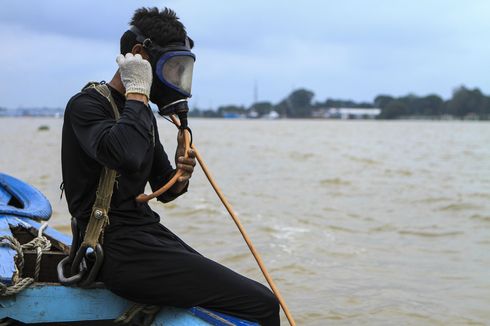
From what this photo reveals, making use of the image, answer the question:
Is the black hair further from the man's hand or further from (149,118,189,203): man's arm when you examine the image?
(149,118,189,203): man's arm

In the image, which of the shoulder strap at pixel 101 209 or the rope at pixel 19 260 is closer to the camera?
the shoulder strap at pixel 101 209

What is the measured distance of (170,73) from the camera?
3.02 m

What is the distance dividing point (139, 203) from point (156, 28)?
86 cm

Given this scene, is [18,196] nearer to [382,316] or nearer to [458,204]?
[382,316]

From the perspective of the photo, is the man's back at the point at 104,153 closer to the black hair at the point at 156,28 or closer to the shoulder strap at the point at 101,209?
the shoulder strap at the point at 101,209

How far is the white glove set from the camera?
289 centimetres

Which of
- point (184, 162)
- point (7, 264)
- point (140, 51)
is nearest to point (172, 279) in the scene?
point (184, 162)

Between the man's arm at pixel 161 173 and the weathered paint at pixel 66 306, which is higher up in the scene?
the man's arm at pixel 161 173

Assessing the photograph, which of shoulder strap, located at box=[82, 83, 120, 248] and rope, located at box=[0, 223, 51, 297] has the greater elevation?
shoulder strap, located at box=[82, 83, 120, 248]

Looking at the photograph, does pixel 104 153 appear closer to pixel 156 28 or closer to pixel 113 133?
pixel 113 133

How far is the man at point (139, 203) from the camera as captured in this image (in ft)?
9.61

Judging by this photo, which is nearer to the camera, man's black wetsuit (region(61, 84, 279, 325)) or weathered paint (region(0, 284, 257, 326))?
man's black wetsuit (region(61, 84, 279, 325))

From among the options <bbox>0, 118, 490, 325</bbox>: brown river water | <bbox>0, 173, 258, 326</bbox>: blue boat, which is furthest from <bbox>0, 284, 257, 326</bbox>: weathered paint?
<bbox>0, 118, 490, 325</bbox>: brown river water

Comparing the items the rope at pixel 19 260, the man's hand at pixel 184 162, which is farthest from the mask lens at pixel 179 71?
the rope at pixel 19 260
